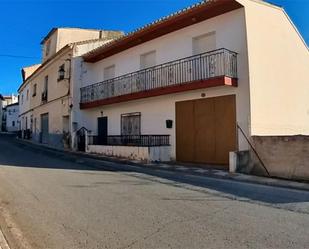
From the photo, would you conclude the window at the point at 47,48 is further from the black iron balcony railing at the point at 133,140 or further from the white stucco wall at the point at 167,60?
the black iron balcony railing at the point at 133,140

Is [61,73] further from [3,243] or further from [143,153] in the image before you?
[3,243]

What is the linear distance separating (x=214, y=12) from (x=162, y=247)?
11.9 metres

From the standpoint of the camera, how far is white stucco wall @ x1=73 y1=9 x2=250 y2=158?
13859 millimetres

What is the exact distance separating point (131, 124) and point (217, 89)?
683cm

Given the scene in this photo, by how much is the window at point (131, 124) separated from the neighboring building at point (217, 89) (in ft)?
0.18

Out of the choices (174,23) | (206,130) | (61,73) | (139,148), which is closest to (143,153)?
(139,148)

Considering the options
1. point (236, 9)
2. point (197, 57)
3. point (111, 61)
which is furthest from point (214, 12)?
point (111, 61)

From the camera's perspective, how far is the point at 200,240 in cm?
511

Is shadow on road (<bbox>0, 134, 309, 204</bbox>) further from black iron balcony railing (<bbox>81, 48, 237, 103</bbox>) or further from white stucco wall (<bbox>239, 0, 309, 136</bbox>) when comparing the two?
black iron balcony railing (<bbox>81, 48, 237, 103</bbox>)

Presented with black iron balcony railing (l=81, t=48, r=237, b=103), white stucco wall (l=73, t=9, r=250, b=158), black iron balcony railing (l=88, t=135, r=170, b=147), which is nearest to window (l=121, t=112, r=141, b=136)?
white stucco wall (l=73, t=9, r=250, b=158)

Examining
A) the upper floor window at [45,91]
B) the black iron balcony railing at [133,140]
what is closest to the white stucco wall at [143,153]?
the black iron balcony railing at [133,140]

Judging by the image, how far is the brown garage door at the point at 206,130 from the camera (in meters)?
14.2

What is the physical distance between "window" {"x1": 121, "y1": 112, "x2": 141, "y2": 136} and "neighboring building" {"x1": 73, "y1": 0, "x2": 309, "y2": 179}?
0.06m

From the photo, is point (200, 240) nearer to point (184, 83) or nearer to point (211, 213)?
point (211, 213)
